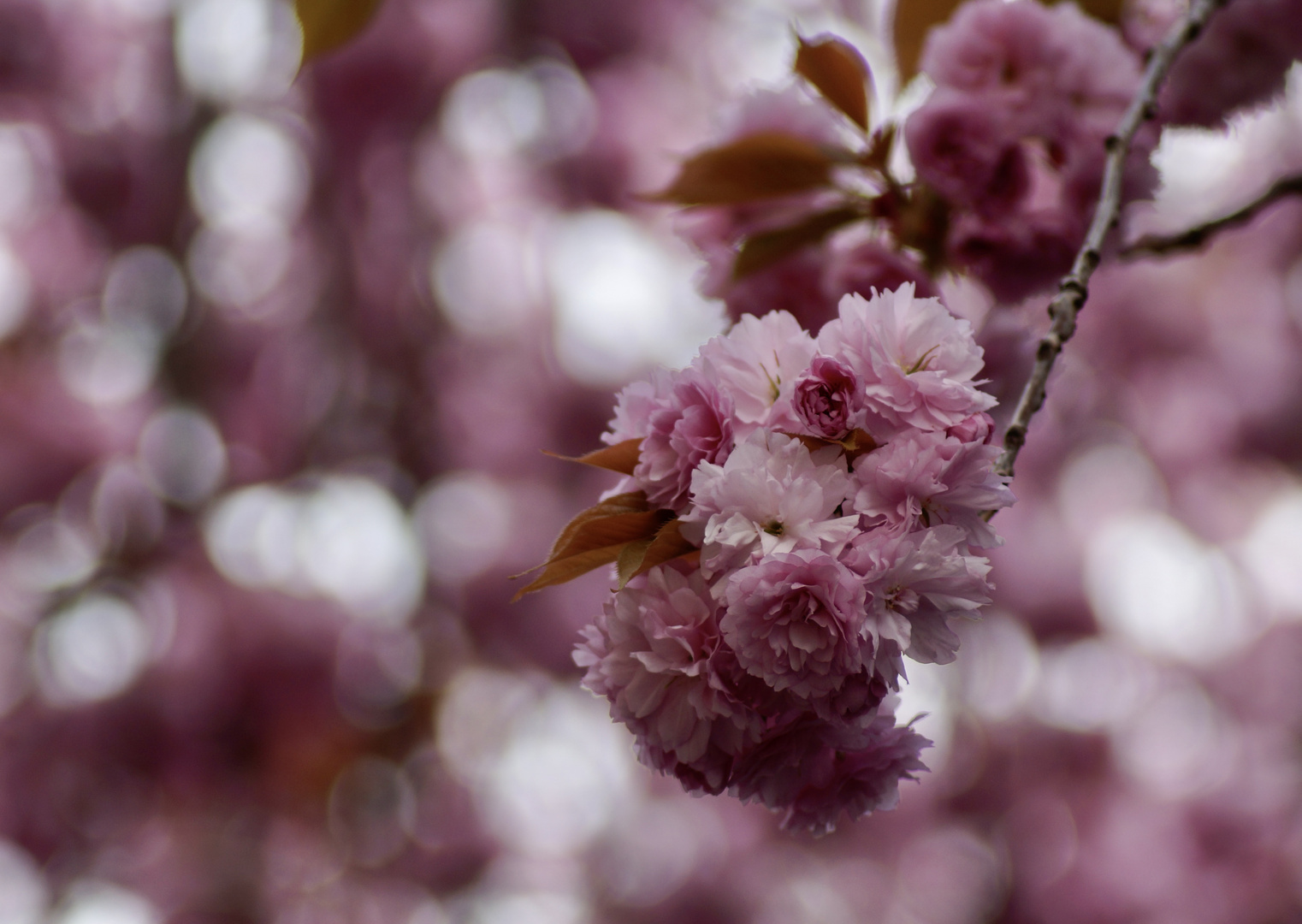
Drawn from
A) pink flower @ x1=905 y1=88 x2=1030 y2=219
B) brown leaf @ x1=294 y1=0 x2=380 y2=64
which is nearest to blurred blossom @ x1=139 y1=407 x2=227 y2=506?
brown leaf @ x1=294 y1=0 x2=380 y2=64

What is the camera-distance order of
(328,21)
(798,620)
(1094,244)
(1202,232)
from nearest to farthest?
1. (798,620)
2. (1094,244)
3. (328,21)
4. (1202,232)

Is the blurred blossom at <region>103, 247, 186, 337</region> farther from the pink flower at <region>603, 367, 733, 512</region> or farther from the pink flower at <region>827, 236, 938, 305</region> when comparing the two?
the pink flower at <region>603, 367, 733, 512</region>

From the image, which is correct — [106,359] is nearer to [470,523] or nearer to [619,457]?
[470,523]

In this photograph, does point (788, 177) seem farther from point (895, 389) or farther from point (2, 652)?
point (2, 652)

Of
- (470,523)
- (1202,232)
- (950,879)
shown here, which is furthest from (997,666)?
(1202,232)

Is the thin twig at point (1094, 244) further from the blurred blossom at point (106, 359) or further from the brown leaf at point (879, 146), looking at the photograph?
the blurred blossom at point (106, 359)

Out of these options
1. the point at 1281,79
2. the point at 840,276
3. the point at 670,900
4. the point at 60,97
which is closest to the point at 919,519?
the point at 840,276
